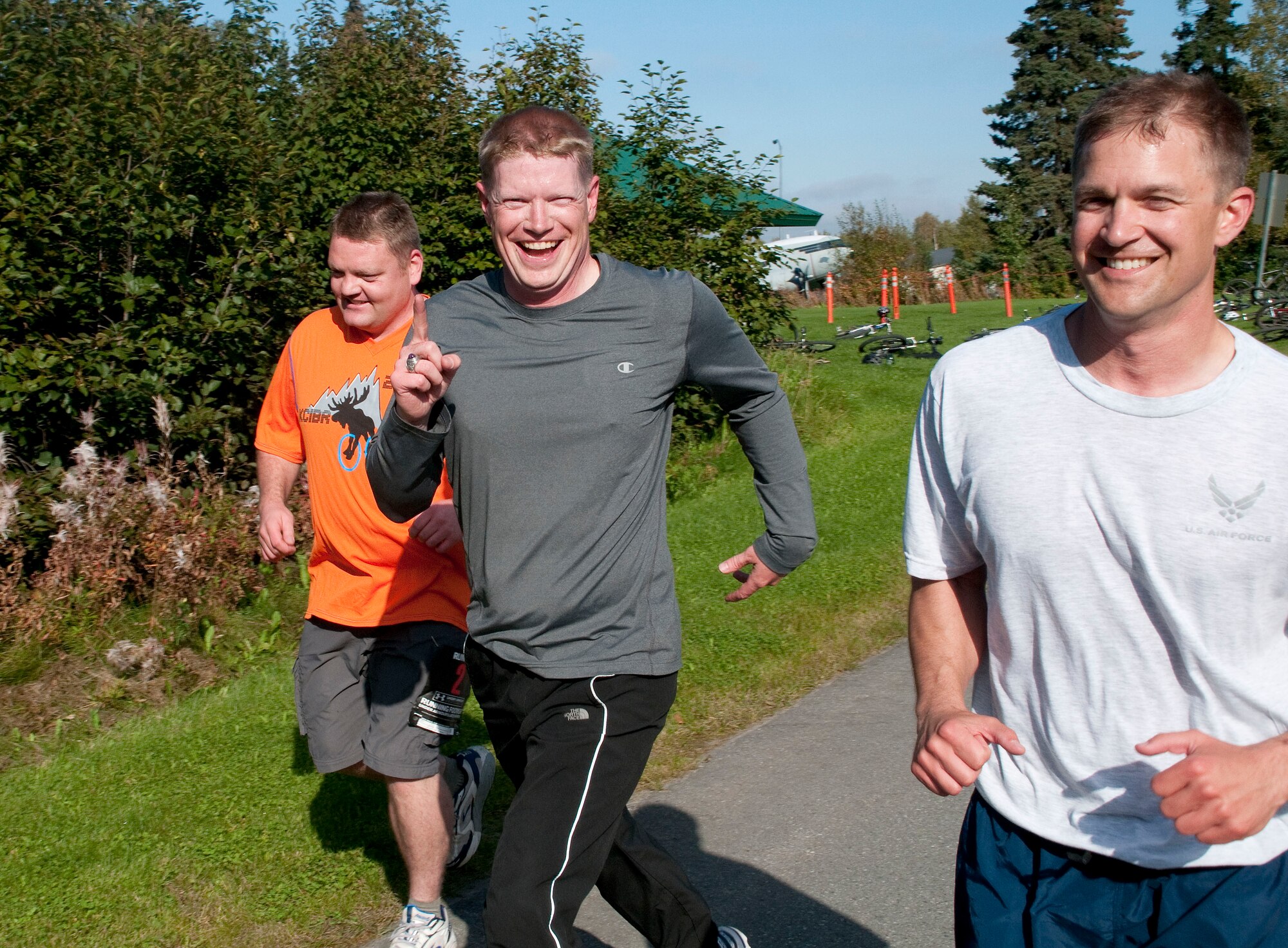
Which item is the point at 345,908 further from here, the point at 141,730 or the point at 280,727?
the point at 141,730

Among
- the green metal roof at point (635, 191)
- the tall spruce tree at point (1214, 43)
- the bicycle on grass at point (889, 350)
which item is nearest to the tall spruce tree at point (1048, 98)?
the tall spruce tree at point (1214, 43)

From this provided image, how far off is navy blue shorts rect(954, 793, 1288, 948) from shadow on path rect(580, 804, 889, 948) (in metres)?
1.60

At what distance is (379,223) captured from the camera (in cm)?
412

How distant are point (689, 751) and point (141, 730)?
2.41 meters

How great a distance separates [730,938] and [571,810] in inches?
32.3

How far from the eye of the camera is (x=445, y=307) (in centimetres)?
331

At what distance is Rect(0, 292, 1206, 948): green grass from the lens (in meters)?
3.98

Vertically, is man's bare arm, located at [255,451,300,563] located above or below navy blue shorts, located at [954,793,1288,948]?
above

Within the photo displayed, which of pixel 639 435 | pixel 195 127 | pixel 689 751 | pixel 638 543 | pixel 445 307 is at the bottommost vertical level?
pixel 689 751

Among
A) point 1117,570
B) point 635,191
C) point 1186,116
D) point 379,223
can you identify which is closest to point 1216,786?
point 1117,570

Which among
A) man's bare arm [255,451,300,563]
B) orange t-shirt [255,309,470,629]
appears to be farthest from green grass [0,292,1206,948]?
man's bare arm [255,451,300,563]

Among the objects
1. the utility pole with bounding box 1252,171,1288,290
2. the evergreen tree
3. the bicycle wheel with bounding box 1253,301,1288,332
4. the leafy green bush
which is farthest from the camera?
the evergreen tree

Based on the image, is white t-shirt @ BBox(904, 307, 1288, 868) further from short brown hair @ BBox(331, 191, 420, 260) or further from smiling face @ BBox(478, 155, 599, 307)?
short brown hair @ BBox(331, 191, 420, 260)

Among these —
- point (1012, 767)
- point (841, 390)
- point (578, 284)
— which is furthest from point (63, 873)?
point (841, 390)
